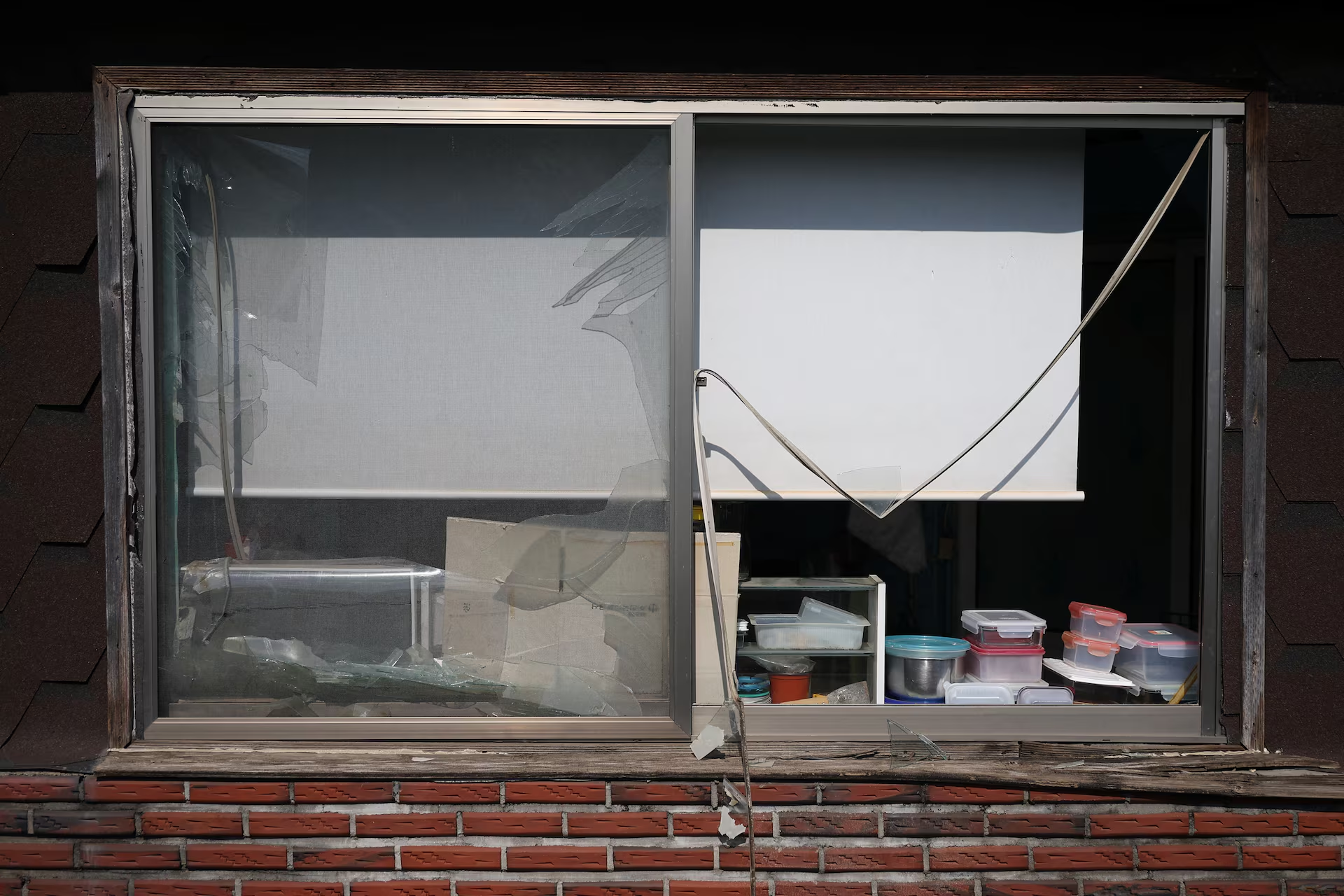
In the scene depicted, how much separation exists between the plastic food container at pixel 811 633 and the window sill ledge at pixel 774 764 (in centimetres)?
26

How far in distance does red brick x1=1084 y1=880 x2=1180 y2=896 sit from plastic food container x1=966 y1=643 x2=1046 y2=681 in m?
0.49

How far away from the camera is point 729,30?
6.88ft

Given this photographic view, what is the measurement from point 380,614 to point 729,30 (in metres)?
1.61

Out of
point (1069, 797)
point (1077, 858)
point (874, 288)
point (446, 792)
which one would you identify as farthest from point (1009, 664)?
point (446, 792)

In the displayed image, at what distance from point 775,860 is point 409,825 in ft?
2.75

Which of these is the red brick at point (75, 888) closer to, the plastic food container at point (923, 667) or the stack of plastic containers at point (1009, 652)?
the plastic food container at point (923, 667)

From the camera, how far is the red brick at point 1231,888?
82.0 inches

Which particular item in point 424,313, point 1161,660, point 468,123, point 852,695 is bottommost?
point 852,695

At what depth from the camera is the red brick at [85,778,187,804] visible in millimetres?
2045

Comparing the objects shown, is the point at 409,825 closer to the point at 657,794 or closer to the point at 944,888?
the point at 657,794

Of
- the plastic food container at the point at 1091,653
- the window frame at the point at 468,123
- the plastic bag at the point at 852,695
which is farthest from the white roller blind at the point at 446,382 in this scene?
the plastic food container at the point at 1091,653

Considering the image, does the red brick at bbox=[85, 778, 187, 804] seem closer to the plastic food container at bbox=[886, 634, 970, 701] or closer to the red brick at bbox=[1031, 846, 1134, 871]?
the plastic food container at bbox=[886, 634, 970, 701]

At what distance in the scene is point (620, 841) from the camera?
6.81ft

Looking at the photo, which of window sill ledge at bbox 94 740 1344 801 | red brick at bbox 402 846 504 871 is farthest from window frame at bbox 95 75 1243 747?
red brick at bbox 402 846 504 871
